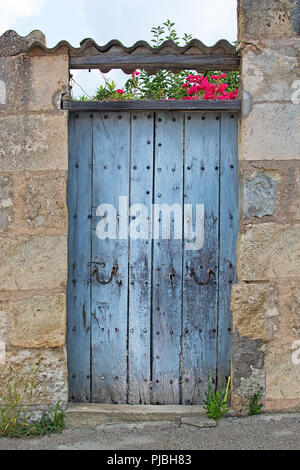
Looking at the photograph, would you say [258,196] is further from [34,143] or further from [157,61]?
[34,143]

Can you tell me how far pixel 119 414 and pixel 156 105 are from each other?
6.81 feet

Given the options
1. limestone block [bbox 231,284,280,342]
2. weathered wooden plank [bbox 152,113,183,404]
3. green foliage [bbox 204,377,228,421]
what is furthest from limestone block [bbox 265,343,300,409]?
weathered wooden plank [bbox 152,113,183,404]

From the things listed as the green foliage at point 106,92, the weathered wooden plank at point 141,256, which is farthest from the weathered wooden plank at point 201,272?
the green foliage at point 106,92

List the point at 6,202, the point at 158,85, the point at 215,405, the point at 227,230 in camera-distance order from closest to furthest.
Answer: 1. the point at 215,405
2. the point at 6,202
3. the point at 227,230
4. the point at 158,85

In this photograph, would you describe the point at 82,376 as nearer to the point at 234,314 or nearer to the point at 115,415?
the point at 115,415

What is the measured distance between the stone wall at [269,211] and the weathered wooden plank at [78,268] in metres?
1.03

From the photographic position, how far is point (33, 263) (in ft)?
13.0

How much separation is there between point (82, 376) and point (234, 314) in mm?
1142

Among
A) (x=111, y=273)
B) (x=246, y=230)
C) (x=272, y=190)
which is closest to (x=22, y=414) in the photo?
(x=111, y=273)

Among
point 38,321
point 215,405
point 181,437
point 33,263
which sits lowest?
point 181,437

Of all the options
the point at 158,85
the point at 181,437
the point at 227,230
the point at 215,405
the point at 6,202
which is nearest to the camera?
the point at 181,437

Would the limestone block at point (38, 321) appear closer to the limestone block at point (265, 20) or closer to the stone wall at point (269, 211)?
the stone wall at point (269, 211)

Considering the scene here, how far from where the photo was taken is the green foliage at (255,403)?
12.8 ft

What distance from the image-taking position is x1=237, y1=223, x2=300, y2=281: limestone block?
155 inches
